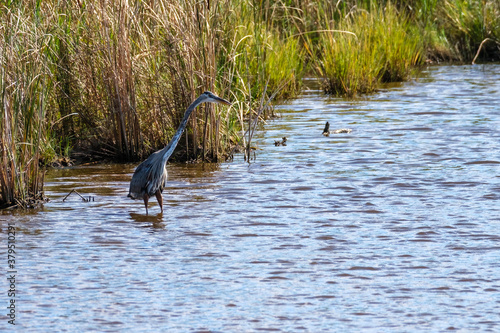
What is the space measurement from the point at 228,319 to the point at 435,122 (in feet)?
23.4

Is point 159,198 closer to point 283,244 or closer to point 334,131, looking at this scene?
point 283,244

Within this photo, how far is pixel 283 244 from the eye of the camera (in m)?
5.88

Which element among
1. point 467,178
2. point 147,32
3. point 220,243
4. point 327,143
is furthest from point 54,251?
point 327,143

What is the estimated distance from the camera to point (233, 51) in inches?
360

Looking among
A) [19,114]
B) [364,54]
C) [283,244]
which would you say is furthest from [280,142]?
[283,244]

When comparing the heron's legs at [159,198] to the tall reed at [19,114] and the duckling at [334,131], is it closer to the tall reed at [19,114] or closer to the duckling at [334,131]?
the tall reed at [19,114]

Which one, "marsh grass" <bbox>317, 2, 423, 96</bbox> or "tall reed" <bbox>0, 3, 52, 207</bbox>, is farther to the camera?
"marsh grass" <bbox>317, 2, 423, 96</bbox>

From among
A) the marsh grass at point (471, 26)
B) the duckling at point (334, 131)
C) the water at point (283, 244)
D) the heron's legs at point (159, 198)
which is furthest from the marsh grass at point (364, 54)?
the heron's legs at point (159, 198)

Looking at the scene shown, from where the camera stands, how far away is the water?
15.0ft

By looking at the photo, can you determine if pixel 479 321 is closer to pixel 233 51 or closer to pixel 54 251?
pixel 54 251

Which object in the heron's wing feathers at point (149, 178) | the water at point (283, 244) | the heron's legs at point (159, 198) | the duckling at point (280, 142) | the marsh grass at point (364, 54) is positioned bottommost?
the water at point (283, 244)

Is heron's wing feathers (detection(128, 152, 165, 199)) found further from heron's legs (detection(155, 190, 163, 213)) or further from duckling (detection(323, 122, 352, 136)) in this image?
duckling (detection(323, 122, 352, 136))

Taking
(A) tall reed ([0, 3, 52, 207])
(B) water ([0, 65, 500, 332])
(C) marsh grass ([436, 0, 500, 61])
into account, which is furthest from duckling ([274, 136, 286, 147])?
(C) marsh grass ([436, 0, 500, 61])

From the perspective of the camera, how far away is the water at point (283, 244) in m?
4.59
